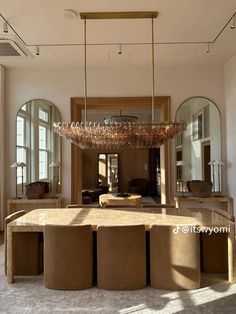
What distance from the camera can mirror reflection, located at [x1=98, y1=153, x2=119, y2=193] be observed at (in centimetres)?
1293

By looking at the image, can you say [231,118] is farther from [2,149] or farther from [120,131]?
[2,149]

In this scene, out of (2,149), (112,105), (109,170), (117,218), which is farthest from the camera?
(109,170)

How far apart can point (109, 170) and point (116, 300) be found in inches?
392

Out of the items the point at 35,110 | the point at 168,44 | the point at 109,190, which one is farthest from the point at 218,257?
the point at 109,190

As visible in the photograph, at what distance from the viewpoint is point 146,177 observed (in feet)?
42.9

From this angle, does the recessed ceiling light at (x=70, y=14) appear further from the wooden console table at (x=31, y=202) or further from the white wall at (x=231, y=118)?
the wooden console table at (x=31, y=202)

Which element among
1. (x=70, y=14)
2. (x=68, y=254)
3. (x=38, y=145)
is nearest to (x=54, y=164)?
(x=38, y=145)

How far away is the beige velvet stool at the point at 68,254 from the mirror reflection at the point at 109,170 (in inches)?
372

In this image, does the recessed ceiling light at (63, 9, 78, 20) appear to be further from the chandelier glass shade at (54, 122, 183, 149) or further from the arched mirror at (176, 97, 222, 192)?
the arched mirror at (176, 97, 222, 192)

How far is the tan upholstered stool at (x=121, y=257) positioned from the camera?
3.35 metres

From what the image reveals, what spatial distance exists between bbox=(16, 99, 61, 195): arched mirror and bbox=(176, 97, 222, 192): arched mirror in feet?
7.93

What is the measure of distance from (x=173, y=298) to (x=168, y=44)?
149 inches

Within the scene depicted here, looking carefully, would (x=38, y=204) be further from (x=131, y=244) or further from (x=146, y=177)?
(x=146, y=177)

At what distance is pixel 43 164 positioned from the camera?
6449 mm
